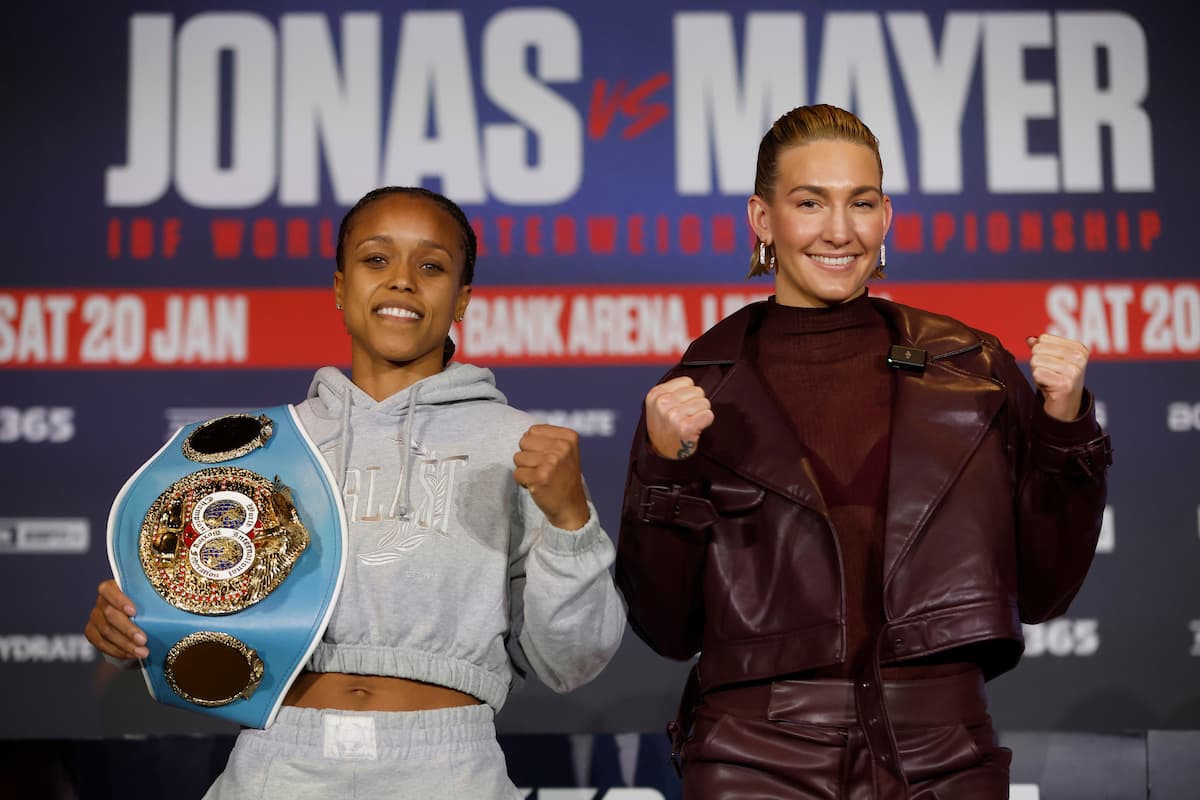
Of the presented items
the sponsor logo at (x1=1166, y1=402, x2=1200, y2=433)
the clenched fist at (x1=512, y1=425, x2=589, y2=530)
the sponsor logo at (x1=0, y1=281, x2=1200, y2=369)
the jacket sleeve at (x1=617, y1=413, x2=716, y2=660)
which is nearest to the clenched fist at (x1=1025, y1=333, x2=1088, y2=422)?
the jacket sleeve at (x1=617, y1=413, x2=716, y2=660)

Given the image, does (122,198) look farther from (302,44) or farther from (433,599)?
(433,599)

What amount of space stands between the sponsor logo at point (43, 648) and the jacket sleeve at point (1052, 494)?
7.87ft

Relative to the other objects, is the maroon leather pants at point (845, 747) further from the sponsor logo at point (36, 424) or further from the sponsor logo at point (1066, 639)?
the sponsor logo at point (36, 424)

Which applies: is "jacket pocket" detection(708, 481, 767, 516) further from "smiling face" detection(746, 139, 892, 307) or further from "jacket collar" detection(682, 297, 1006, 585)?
"smiling face" detection(746, 139, 892, 307)

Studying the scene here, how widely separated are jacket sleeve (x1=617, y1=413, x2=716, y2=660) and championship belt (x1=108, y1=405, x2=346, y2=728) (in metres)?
0.39

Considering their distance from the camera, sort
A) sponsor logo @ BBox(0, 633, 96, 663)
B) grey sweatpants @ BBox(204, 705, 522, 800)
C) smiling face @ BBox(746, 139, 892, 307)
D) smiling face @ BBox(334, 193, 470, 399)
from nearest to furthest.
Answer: grey sweatpants @ BBox(204, 705, 522, 800), smiling face @ BBox(746, 139, 892, 307), smiling face @ BBox(334, 193, 470, 399), sponsor logo @ BBox(0, 633, 96, 663)

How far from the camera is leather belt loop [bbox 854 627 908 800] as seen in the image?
1.60m

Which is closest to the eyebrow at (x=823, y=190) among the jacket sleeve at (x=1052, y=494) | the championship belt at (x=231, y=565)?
the jacket sleeve at (x=1052, y=494)

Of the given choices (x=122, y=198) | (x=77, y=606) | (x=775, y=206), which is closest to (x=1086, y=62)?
(x=775, y=206)

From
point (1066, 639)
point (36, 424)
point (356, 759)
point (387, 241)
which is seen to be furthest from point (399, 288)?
point (1066, 639)

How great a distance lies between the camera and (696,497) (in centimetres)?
171

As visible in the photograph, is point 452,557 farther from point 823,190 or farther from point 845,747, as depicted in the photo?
point 823,190

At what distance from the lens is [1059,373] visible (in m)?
1.61

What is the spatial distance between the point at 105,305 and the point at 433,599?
1985 millimetres
